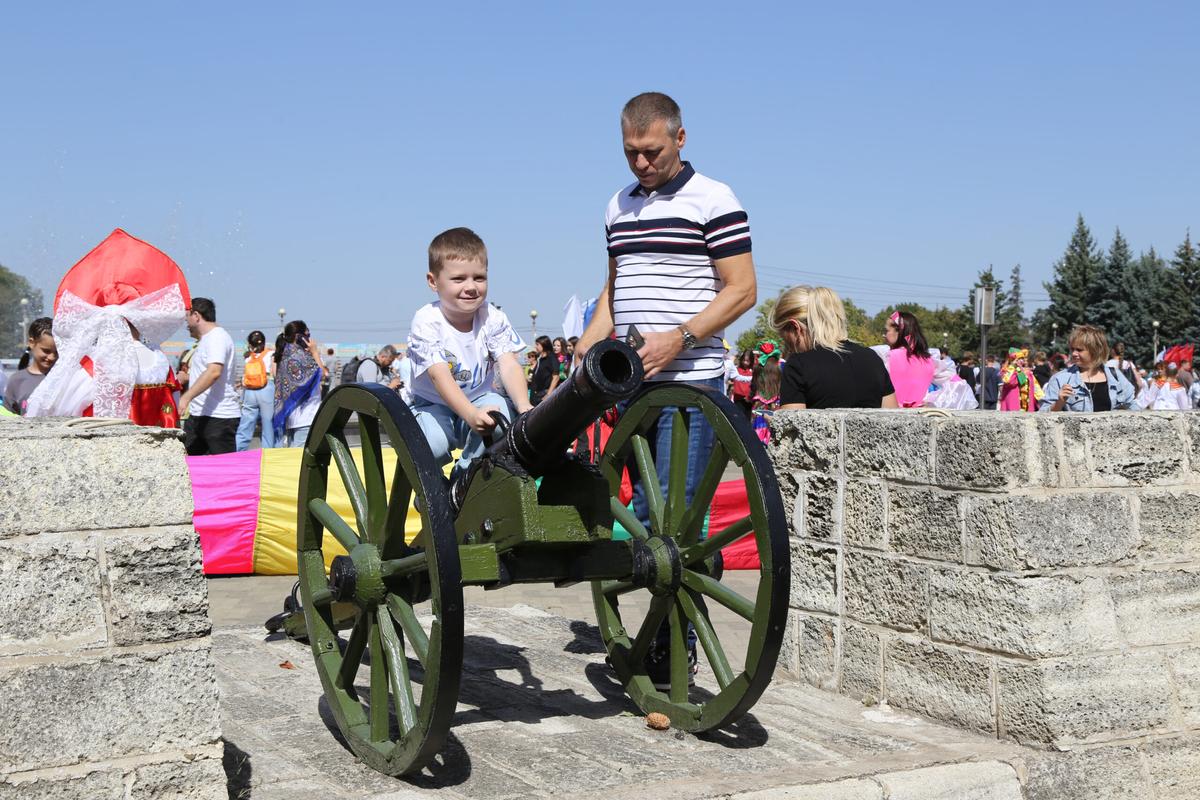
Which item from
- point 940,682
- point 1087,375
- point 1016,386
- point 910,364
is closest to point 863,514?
point 940,682

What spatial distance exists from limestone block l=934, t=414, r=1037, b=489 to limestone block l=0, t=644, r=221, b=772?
94.2 inches

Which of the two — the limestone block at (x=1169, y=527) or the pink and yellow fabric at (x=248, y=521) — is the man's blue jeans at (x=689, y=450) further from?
the pink and yellow fabric at (x=248, y=521)

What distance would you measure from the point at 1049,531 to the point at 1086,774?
0.74 m

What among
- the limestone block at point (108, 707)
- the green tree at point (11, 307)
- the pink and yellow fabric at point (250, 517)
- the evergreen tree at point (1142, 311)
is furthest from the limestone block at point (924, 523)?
the evergreen tree at point (1142, 311)

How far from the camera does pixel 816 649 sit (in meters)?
4.85

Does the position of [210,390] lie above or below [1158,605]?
above

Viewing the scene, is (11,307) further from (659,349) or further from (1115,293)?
(659,349)

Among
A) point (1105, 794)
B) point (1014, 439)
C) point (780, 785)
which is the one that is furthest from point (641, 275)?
point (1105, 794)

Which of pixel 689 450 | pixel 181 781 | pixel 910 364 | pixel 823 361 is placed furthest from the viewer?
pixel 910 364

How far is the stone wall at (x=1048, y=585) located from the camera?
159 inches

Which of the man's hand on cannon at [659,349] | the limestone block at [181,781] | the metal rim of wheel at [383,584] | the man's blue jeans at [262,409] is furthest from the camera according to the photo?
the man's blue jeans at [262,409]

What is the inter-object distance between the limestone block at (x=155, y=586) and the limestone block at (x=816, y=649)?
2508mm

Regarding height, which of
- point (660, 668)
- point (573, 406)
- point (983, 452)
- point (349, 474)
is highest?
point (573, 406)

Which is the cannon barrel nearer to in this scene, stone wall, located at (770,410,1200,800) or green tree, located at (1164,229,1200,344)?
stone wall, located at (770,410,1200,800)
